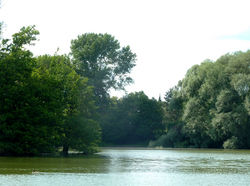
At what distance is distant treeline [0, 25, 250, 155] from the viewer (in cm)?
4503

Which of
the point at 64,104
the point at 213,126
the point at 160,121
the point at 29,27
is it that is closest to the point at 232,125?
the point at 213,126

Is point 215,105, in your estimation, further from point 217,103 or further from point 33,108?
point 33,108

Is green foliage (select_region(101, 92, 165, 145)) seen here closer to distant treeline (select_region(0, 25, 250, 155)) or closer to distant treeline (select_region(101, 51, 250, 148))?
distant treeline (select_region(0, 25, 250, 155))

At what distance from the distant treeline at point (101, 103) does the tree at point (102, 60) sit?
185 millimetres

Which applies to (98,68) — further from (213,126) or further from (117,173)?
(117,173)

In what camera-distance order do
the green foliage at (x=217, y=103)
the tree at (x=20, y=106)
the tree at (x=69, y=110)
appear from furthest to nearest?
the green foliage at (x=217, y=103) < the tree at (x=69, y=110) < the tree at (x=20, y=106)

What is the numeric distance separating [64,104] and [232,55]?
34267 mm

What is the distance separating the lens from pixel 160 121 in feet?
356

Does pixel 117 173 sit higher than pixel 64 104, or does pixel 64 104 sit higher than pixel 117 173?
pixel 64 104

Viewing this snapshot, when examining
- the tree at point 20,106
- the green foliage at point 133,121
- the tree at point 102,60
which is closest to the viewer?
the tree at point 20,106

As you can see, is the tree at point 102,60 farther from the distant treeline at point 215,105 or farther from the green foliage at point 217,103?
the green foliage at point 217,103

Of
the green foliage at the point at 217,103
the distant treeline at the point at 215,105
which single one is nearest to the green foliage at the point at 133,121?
the distant treeline at the point at 215,105

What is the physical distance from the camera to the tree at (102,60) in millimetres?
92000

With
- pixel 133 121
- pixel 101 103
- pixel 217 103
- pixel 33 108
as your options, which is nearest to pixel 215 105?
pixel 217 103
